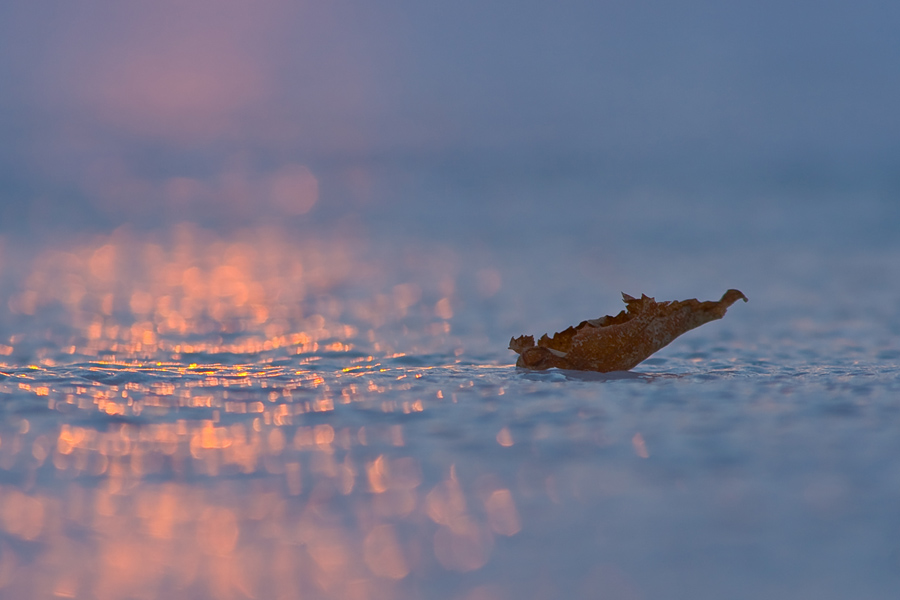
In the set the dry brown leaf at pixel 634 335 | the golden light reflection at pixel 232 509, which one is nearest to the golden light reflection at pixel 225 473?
the golden light reflection at pixel 232 509

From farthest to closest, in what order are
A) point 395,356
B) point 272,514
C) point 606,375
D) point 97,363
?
point 395,356, point 97,363, point 606,375, point 272,514

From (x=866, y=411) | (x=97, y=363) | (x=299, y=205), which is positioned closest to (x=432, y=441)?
(x=866, y=411)

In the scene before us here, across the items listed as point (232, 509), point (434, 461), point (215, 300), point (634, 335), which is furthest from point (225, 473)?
point (215, 300)

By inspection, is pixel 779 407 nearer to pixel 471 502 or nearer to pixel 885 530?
pixel 885 530

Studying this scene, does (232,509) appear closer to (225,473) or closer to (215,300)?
(225,473)

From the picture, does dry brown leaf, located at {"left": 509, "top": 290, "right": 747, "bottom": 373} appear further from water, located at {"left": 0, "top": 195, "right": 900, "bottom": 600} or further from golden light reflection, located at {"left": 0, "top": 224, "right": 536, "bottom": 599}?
golden light reflection, located at {"left": 0, "top": 224, "right": 536, "bottom": 599}

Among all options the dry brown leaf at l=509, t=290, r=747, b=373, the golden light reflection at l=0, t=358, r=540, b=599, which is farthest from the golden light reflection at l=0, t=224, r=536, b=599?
the dry brown leaf at l=509, t=290, r=747, b=373

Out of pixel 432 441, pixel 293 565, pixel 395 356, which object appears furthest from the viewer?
pixel 395 356
